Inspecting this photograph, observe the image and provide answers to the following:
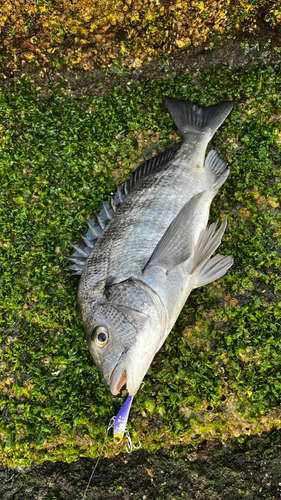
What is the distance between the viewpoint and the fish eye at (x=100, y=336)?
2.51 metres

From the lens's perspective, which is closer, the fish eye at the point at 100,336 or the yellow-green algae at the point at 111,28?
the fish eye at the point at 100,336

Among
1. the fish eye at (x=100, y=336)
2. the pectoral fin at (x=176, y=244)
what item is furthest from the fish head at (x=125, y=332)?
the pectoral fin at (x=176, y=244)

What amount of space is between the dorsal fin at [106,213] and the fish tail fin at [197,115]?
402 mm

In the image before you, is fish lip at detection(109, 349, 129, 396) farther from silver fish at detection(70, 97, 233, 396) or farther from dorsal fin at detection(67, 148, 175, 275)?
dorsal fin at detection(67, 148, 175, 275)

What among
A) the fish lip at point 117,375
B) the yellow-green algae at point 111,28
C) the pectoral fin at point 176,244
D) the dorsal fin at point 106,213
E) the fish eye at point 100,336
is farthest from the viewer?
the yellow-green algae at point 111,28

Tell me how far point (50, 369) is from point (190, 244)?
1819 mm

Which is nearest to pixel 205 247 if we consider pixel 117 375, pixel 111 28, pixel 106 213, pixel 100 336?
pixel 106 213

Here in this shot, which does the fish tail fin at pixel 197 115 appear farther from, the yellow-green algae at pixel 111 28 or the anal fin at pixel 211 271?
the anal fin at pixel 211 271

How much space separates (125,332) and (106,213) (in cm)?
130

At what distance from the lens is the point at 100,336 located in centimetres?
253

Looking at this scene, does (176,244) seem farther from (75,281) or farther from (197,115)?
(197,115)

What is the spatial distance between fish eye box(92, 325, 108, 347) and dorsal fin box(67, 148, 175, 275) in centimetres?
79

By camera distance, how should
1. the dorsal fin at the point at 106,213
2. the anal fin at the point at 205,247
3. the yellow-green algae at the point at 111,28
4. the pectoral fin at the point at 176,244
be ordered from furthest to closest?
1. the yellow-green algae at the point at 111,28
2. the dorsal fin at the point at 106,213
3. the anal fin at the point at 205,247
4. the pectoral fin at the point at 176,244

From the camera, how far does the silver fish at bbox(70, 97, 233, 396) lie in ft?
8.25
